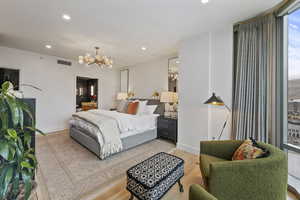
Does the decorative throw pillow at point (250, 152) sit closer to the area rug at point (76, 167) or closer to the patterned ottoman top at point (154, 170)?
the patterned ottoman top at point (154, 170)

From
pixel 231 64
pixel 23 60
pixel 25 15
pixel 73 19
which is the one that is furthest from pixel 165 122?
pixel 23 60

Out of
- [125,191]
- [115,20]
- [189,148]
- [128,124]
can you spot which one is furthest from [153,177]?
[115,20]

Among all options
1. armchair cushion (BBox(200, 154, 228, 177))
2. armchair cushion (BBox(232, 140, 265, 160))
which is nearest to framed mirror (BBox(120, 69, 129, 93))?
armchair cushion (BBox(200, 154, 228, 177))

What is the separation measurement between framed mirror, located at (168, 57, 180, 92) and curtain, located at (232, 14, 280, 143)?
5.99 ft

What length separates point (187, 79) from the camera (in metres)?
3.06

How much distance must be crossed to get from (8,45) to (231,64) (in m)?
5.89

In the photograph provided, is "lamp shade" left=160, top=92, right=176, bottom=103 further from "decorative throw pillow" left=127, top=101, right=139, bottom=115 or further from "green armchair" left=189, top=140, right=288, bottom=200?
"green armchair" left=189, top=140, right=288, bottom=200

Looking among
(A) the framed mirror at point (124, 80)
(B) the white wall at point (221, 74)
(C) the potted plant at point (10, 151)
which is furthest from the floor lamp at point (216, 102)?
(A) the framed mirror at point (124, 80)

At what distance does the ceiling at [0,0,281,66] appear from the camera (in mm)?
1953

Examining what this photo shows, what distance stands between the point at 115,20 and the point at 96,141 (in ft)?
7.99

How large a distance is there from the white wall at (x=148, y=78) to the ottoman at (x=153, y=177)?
9.97ft

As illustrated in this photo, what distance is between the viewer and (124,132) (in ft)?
9.69

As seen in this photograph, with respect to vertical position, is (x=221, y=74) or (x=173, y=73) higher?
(x=173, y=73)

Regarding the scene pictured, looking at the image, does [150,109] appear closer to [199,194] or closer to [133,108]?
[133,108]
